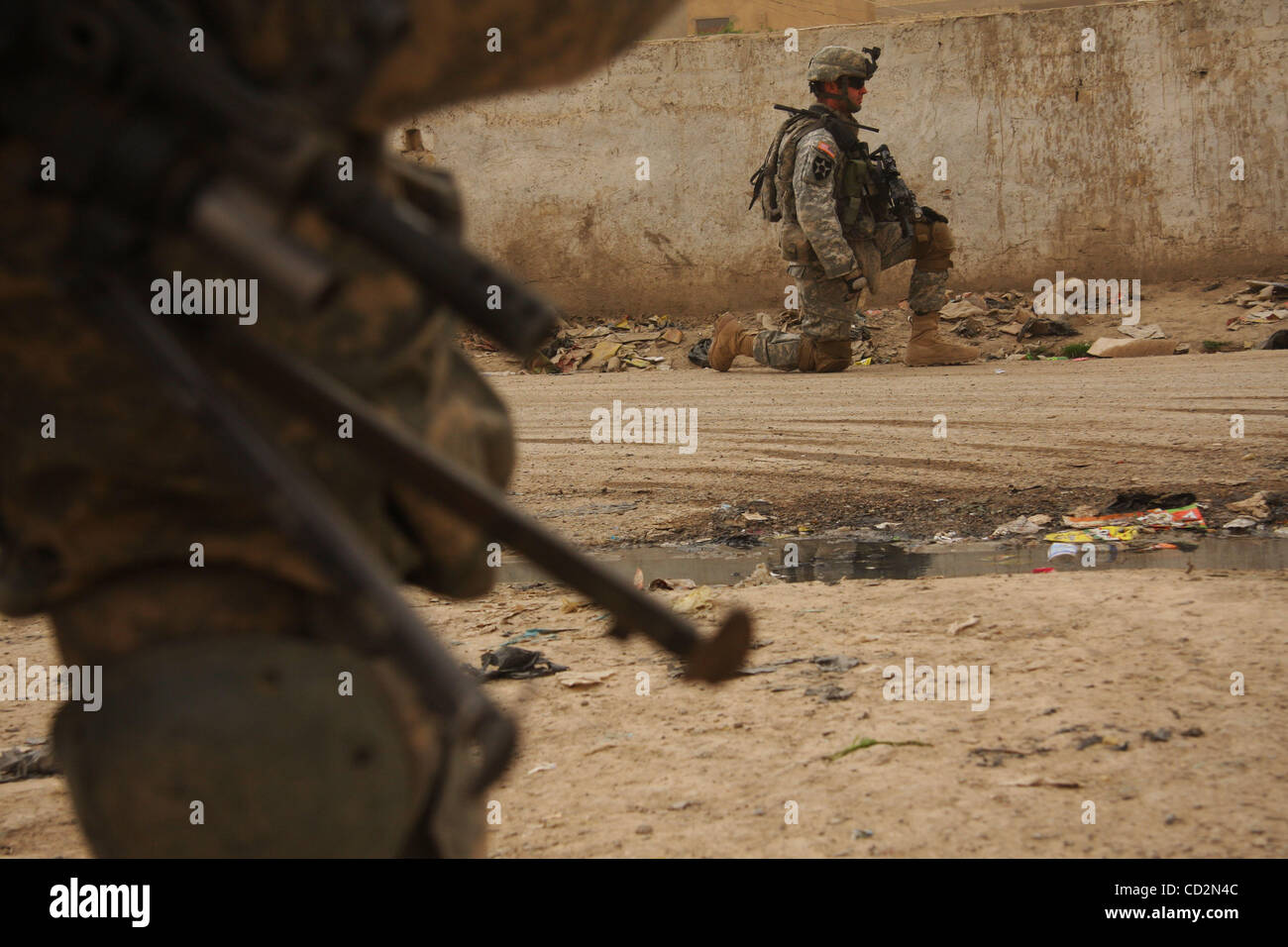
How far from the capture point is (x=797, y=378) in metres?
8.11

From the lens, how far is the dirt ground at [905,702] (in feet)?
6.56

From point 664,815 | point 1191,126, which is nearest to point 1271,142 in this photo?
point 1191,126

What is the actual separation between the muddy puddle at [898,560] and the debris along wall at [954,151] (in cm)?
817

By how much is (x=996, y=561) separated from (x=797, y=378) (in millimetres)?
4366

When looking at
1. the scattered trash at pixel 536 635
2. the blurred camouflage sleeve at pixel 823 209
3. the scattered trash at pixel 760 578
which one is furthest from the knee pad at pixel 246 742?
the blurred camouflage sleeve at pixel 823 209

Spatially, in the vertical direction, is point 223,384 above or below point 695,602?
above

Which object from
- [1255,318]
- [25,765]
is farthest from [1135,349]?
[25,765]

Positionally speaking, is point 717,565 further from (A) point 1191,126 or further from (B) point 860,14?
(B) point 860,14

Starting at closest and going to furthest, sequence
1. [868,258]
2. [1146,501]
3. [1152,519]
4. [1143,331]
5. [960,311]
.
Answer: [1152,519], [1146,501], [868,258], [1143,331], [960,311]

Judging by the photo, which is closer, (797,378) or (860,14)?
(797,378)

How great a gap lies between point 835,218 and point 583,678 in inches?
224

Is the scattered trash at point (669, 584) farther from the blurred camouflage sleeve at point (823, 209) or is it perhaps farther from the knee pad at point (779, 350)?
the knee pad at point (779, 350)

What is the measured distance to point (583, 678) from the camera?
9.45ft

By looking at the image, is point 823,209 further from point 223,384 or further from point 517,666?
point 223,384
